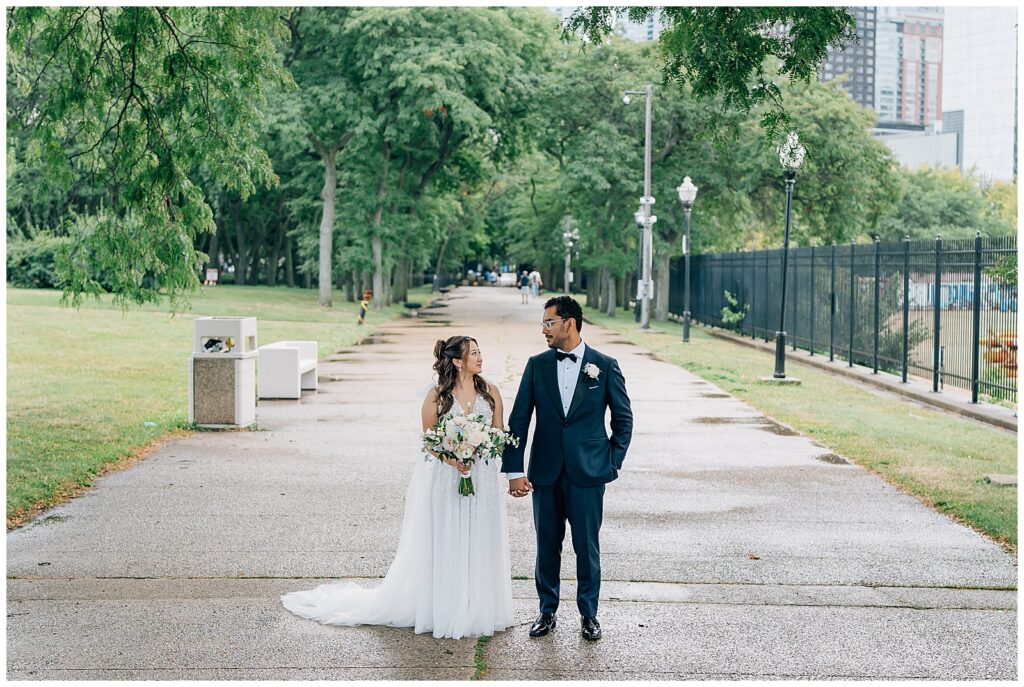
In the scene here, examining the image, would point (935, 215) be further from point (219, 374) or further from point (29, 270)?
point (219, 374)

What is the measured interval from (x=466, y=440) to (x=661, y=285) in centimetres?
3901

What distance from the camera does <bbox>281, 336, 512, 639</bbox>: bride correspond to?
6.60 metres

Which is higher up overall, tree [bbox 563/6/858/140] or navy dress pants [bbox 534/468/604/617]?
tree [bbox 563/6/858/140]

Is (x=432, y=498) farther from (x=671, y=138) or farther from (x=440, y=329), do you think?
(x=671, y=138)

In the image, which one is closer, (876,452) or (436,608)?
(436,608)

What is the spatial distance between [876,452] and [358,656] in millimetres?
8532

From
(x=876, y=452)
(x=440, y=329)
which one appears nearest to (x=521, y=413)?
(x=876, y=452)

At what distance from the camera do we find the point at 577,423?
648cm

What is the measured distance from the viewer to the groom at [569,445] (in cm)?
646

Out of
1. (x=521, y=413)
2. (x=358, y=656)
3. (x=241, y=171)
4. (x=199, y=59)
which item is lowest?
(x=358, y=656)

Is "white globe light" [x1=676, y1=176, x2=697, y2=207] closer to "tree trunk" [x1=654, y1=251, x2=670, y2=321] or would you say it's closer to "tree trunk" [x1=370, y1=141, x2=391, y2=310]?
"tree trunk" [x1=654, y1=251, x2=670, y2=321]

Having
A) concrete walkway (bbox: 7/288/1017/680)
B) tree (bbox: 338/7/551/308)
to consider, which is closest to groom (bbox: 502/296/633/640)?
concrete walkway (bbox: 7/288/1017/680)

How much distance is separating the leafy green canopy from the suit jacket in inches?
317

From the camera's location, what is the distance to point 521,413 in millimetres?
6621
